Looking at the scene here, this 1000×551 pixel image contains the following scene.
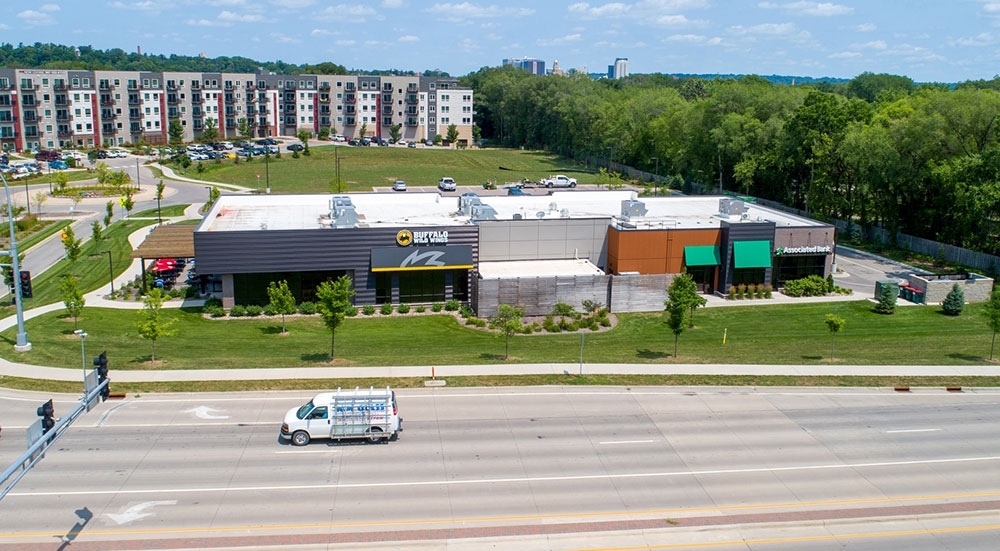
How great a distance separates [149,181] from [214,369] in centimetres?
8143

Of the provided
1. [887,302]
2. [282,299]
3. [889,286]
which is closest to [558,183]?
[889,286]

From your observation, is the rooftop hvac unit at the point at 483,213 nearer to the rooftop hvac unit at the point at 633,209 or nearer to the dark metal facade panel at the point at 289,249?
the dark metal facade panel at the point at 289,249

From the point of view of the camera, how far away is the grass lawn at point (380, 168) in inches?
4437

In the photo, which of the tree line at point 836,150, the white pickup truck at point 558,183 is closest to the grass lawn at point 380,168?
the white pickup truck at point 558,183

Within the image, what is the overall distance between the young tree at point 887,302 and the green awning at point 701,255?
35.2ft

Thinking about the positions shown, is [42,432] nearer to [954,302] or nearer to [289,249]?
[289,249]

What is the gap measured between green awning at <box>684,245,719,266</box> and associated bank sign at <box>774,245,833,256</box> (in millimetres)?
4615

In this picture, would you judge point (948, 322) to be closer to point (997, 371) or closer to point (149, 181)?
point (997, 371)

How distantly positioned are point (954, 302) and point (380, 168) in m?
91.2

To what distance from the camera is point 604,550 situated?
23.7 meters

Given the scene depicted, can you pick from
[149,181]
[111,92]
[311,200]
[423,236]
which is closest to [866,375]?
[423,236]

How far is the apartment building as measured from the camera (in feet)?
458

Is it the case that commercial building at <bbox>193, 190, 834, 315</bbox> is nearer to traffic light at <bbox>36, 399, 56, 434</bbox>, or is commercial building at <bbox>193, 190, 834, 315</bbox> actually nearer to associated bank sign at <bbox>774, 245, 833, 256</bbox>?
associated bank sign at <bbox>774, 245, 833, 256</bbox>

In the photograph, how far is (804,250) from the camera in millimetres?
59719
